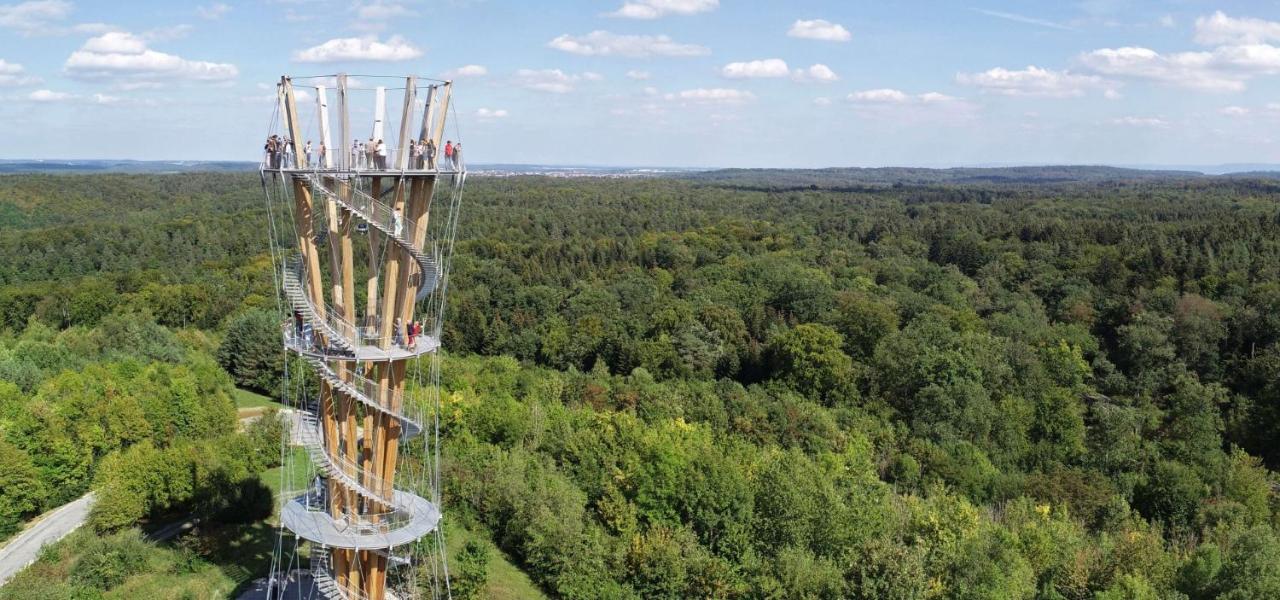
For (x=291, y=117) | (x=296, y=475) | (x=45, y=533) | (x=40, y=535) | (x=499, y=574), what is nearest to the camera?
(x=291, y=117)

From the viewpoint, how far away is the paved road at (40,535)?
31.5 metres

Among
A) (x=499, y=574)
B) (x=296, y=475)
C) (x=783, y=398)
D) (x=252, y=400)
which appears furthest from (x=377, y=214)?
(x=252, y=400)

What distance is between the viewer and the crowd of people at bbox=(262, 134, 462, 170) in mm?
17750

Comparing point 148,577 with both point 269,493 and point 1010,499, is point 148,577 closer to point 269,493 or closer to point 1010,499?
point 269,493

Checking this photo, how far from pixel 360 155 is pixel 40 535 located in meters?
26.6

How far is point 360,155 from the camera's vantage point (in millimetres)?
17828

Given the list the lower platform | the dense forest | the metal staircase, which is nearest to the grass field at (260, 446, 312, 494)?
the dense forest

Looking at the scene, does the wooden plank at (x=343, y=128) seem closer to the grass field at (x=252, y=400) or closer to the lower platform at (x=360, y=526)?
the lower platform at (x=360, y=526)

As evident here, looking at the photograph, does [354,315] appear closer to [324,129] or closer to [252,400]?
[324,129]

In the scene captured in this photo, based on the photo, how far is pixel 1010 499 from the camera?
40.4 metres

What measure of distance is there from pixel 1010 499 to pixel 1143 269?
52508mm

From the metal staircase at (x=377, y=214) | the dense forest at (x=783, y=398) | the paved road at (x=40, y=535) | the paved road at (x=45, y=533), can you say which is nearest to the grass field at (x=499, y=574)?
the dense forest at (x=783, y=398)

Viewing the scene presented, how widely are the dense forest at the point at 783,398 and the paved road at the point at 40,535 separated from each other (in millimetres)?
717

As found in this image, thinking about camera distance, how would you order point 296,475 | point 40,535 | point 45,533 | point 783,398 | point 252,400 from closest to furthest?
1. point 40,535
2. point 45,533
3. point 296,475
4. point 783,398
5. point 252,400
